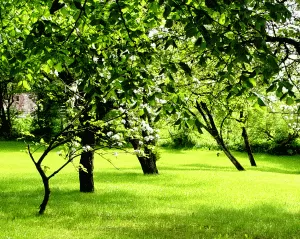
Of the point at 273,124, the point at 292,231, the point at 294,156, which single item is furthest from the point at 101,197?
the point at 294,156

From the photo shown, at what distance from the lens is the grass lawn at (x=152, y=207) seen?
42.0 feet

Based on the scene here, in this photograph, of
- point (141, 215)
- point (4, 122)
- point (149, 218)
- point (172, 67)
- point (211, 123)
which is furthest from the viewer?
point (4, 122)

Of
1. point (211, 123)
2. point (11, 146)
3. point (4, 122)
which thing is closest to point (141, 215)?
point (211, 123)

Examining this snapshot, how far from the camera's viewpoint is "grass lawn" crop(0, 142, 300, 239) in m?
12.8

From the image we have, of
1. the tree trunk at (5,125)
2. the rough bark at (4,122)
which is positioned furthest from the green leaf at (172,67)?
the tree trunk at (5,125)

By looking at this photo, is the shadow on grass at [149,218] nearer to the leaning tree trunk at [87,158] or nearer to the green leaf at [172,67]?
the leaning tree trunk at [87,158]

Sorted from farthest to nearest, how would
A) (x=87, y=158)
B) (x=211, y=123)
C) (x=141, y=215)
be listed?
(x=211, y=123)
(x=87, y=158)
(x=141, y=215)

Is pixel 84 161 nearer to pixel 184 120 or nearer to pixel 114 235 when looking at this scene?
pixel 114 235

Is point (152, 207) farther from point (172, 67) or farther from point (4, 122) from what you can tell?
point (4, 122)

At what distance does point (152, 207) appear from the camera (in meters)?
16.8

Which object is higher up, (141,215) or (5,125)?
(5,125)

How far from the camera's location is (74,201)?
17.6m

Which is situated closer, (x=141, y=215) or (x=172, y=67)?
(x=172, y=67)

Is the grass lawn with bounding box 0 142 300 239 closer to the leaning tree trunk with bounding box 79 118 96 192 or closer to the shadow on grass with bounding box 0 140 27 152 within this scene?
the leaning tree trunk with bounding box 79 118 96 192
